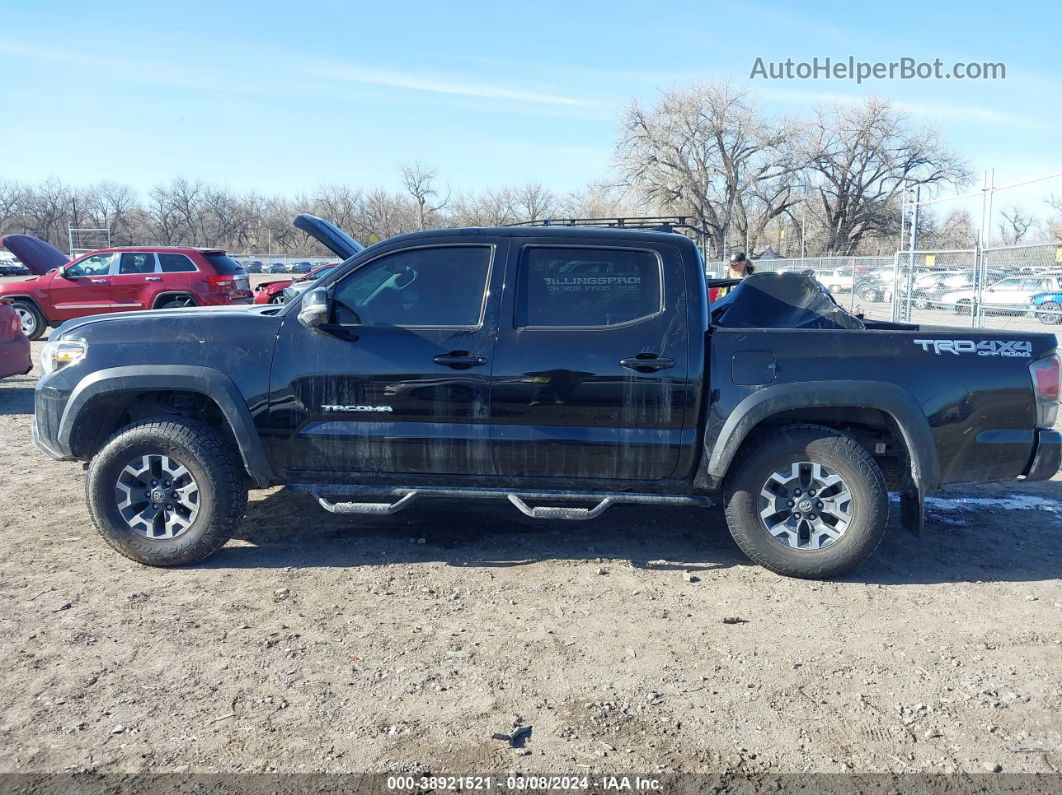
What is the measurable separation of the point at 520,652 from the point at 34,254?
49.2ft

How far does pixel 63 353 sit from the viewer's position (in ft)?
15.5

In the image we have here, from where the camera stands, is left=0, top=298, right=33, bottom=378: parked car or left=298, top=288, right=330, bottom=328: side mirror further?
left=0, top=298, right=33, bottom=378: parked car

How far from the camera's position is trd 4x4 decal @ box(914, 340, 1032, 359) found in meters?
4.48

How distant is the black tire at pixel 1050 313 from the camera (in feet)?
40.8

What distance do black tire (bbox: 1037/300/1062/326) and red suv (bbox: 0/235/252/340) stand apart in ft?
44.6

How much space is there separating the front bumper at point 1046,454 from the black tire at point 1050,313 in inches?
369

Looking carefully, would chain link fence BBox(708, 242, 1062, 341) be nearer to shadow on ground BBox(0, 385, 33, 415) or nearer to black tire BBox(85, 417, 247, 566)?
black tire BBox(85, 417, 247, 566)

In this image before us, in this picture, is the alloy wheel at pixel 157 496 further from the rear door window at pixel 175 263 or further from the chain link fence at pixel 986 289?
the rear door window at pixel 175 263

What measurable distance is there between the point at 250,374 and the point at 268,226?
251ft

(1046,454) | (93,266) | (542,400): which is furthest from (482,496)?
(93,266)

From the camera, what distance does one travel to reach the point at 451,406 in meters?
4.53

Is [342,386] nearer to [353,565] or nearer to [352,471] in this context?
[352,471]

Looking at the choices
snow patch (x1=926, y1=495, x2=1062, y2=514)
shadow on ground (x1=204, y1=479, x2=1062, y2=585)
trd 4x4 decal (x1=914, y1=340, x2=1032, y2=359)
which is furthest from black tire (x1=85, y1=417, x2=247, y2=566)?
snow patch (x1=926, y1=495, x2=1062, y2=514)

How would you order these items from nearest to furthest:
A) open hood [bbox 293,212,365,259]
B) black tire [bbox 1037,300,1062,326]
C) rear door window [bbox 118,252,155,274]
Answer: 1. open hood [bbox 293,212,365,259]
2. black tire [bbox 1037,300,1062,326]
3. rear door window [bbox 118,252,155,274]
